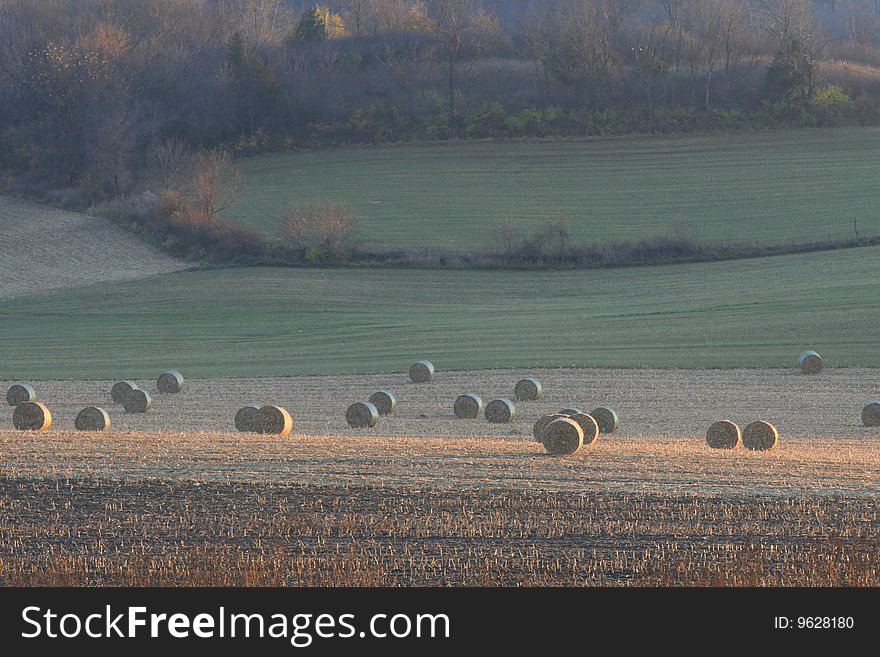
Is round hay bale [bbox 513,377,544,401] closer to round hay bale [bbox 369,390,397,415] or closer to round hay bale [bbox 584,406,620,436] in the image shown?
round hay bale [bbox 369,390,397,415]

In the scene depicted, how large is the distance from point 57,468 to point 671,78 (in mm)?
76490

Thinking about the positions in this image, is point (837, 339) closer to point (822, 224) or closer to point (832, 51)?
point (822, 224)

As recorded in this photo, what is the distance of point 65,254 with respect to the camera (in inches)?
2386

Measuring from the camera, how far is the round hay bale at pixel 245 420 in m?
21.7

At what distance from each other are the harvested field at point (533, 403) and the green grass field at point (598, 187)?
94.2ft

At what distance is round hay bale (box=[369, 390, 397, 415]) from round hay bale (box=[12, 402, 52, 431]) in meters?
6.91

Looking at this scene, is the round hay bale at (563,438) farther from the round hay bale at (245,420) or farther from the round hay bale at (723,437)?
the round hay bale at (245,420)

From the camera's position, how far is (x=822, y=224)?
195 ft

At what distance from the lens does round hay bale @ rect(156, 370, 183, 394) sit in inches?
1128

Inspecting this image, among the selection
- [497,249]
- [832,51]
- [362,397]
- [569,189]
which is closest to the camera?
[362,397]

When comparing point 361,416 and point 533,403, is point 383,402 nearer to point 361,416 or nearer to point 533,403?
point 361,416

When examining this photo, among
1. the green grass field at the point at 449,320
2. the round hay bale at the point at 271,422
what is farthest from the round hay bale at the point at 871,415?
the round hay bale at the point at 271,422

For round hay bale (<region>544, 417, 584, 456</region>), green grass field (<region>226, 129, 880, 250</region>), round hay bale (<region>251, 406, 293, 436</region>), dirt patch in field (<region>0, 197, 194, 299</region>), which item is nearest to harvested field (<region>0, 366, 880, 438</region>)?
round hay bale (<region>251, 406, 293, 436</region>)

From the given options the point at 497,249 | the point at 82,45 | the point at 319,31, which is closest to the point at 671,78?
the point at 319,31
